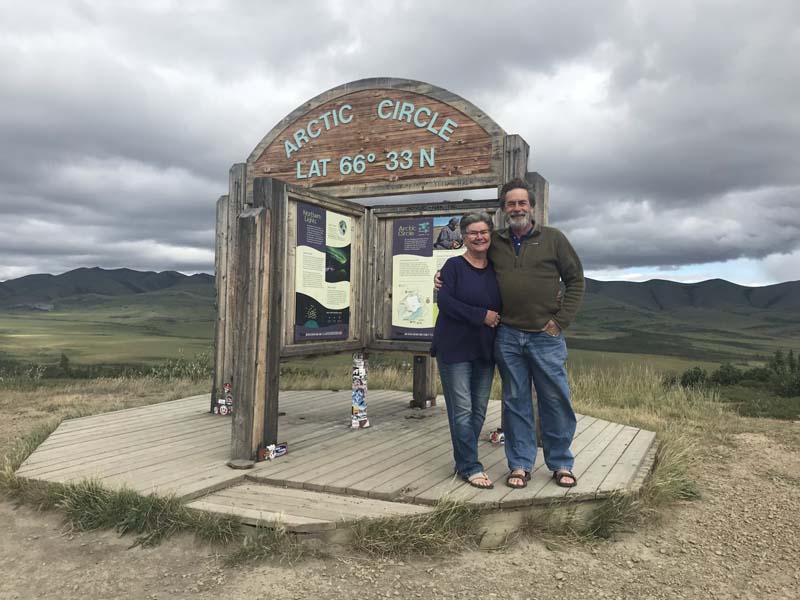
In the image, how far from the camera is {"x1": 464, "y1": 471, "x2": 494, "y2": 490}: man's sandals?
158 inches

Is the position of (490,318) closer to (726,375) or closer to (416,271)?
(416,271)

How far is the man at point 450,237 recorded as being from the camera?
6336mm

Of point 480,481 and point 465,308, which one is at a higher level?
point 465,308

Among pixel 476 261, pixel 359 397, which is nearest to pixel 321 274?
pixel 359 397


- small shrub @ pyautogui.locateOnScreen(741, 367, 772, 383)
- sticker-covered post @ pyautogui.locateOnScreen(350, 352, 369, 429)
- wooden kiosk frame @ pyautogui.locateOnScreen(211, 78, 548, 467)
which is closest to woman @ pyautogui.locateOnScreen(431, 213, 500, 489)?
wooden kiosk frame @ pyautogui.locateOnScreen(211, 78, 548, 467)

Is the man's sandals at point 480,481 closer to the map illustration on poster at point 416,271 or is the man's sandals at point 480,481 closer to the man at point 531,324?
the man at point 531,324

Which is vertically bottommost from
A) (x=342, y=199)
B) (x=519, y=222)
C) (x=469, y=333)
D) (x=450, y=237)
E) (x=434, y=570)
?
(x=434, y=570)

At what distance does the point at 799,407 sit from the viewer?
8922 mm

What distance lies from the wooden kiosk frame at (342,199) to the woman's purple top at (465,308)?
65.0 inches

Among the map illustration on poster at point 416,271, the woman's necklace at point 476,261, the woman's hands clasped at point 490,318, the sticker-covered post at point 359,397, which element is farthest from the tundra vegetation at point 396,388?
the sticker-covered post at point 359,397

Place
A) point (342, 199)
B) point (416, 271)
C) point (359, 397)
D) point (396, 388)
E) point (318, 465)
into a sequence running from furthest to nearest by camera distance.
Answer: point (396, 388) → point (416, 271) → point (342, 199) → point (359, 397) → point (318, 465)

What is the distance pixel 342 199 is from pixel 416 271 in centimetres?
116

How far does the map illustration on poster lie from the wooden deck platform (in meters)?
1.09

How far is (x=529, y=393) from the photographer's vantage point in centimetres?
414
